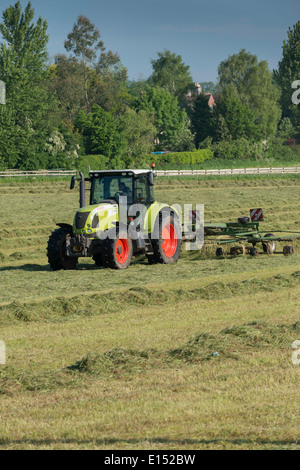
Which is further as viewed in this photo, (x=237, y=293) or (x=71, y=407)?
(x=237, y=293)

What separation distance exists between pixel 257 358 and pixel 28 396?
2.63 metres

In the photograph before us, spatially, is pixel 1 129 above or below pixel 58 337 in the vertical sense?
above

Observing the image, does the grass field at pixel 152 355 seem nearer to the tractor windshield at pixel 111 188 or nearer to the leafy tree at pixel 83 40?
the tractor windshield at pixel 111 188

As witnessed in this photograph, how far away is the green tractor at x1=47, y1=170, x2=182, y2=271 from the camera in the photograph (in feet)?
50.5

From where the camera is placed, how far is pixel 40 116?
188ft

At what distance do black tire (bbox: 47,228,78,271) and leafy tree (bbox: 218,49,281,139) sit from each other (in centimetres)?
7216

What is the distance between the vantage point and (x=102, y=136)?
62.5 meters

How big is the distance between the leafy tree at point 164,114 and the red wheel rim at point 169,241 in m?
61.9

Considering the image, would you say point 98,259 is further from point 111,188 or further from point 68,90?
point 68,90

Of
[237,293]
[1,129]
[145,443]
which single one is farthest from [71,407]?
[1,129]

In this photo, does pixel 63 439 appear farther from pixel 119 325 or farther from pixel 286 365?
pixel 119 325

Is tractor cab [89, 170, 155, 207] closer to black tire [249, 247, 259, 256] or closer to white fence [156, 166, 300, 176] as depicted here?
black tire [249, 247, 259, 256]

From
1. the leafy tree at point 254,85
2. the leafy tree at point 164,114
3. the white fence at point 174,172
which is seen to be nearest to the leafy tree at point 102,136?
the white fence at point 174,172

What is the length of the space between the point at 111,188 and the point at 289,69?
88.7 m
